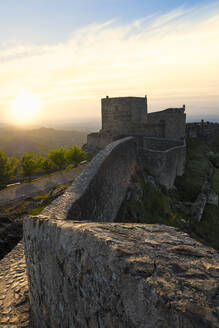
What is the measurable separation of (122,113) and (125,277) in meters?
31.2

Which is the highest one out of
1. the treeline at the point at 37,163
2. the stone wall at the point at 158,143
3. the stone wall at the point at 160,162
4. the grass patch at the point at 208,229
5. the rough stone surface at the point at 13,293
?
the stone wall at the point at 158,143

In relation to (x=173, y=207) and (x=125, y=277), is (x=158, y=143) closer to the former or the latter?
(x=173, y=207)

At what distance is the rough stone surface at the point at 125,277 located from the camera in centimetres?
238

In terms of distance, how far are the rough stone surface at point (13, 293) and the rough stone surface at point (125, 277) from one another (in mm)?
1313

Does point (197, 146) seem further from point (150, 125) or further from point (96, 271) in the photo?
point (96, 271)

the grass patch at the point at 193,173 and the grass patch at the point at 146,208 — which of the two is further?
the grass patch at the point at 193,173

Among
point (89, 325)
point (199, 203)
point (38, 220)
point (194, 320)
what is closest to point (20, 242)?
point (38, 220)

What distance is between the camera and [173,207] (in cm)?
1755

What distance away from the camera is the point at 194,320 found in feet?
7.00

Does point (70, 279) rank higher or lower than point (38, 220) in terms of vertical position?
lower

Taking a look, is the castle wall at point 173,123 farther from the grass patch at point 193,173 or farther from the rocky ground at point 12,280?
the rocky ground at point 12,280

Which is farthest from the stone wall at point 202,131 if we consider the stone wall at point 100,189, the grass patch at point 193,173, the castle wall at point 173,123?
the stone wall at point 100,189

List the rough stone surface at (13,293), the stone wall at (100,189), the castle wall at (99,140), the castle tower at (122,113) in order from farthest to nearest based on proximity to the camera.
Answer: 1. the castle tower at (122,113)
2. the castle wall at (99,140)
3. the stone wall at (100,189)
4. the rough stone surface at (13,293)

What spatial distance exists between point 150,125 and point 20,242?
86.2ft
